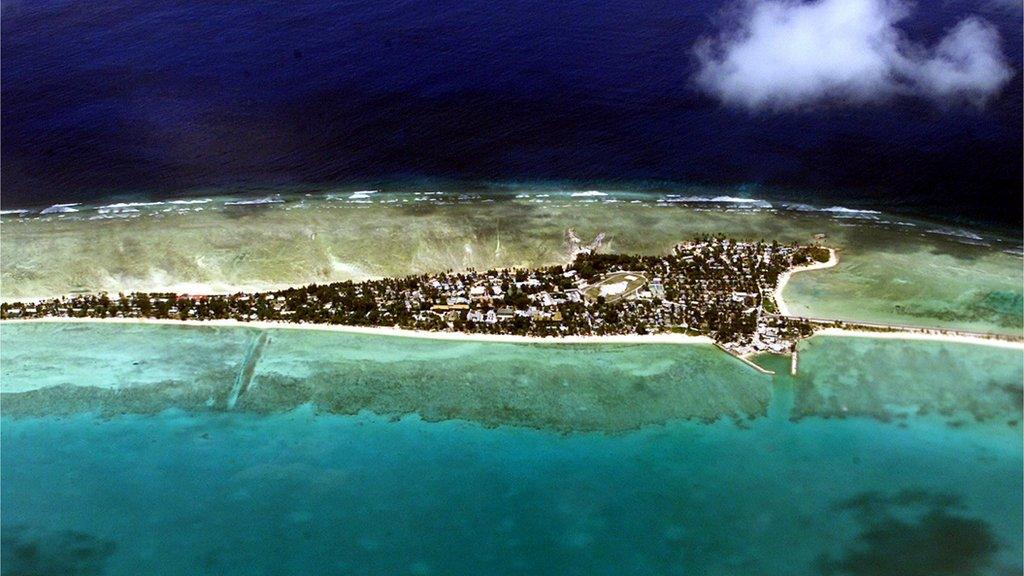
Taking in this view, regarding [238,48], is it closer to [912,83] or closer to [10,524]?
[10,524]

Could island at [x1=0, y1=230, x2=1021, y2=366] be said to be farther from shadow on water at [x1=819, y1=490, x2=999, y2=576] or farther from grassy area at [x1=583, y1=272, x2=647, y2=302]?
shadow on water at [x1=819, y1=490, x2=999, y2=576]

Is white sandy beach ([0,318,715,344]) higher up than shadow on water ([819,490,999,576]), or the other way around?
white sandy beach ([0,318,715,344])

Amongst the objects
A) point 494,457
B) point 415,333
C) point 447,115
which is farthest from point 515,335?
point 447,115

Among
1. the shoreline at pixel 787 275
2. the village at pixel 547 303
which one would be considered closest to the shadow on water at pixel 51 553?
the village at pixel 547 303

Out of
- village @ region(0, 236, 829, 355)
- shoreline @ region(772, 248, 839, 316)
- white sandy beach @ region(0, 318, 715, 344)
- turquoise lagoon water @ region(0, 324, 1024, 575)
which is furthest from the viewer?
shoreline @ region(772, 248, 839, 316)

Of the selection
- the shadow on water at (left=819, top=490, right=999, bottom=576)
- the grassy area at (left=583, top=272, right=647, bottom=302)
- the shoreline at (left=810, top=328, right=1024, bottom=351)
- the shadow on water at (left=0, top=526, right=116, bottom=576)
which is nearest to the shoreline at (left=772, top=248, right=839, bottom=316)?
the shoreline at (left=810, top=328, right=1024, bottom=351)

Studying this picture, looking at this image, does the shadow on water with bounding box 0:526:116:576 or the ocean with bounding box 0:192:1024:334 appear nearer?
the shadow on water with bounding box 0:526:116:576
